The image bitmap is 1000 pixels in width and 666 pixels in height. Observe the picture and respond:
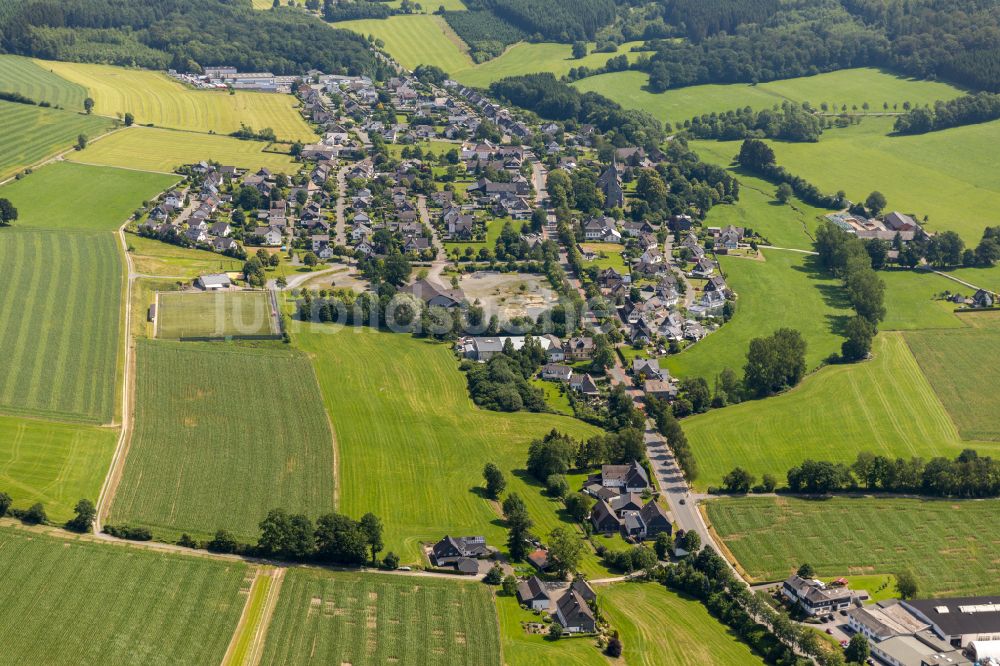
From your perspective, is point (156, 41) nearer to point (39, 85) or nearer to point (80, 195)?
point (39, 85)

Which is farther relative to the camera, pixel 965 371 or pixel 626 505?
pixel 965 371

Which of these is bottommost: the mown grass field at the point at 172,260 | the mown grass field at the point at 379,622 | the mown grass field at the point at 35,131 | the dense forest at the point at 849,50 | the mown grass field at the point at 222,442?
the mown grass field at the point at 379,622

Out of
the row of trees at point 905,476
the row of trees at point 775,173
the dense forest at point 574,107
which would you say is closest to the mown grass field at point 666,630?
the row of trees at point 905,476

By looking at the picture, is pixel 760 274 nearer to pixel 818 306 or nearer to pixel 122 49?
pixel 818 306

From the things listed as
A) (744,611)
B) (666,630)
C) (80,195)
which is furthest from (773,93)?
(666,630)

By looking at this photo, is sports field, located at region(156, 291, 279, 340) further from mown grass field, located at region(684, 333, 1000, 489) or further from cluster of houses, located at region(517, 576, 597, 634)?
cluster of houses, located at region(517, 576, 597, 634)

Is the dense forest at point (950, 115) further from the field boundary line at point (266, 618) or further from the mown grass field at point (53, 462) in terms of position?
the field boundary line at point (266, 618)
